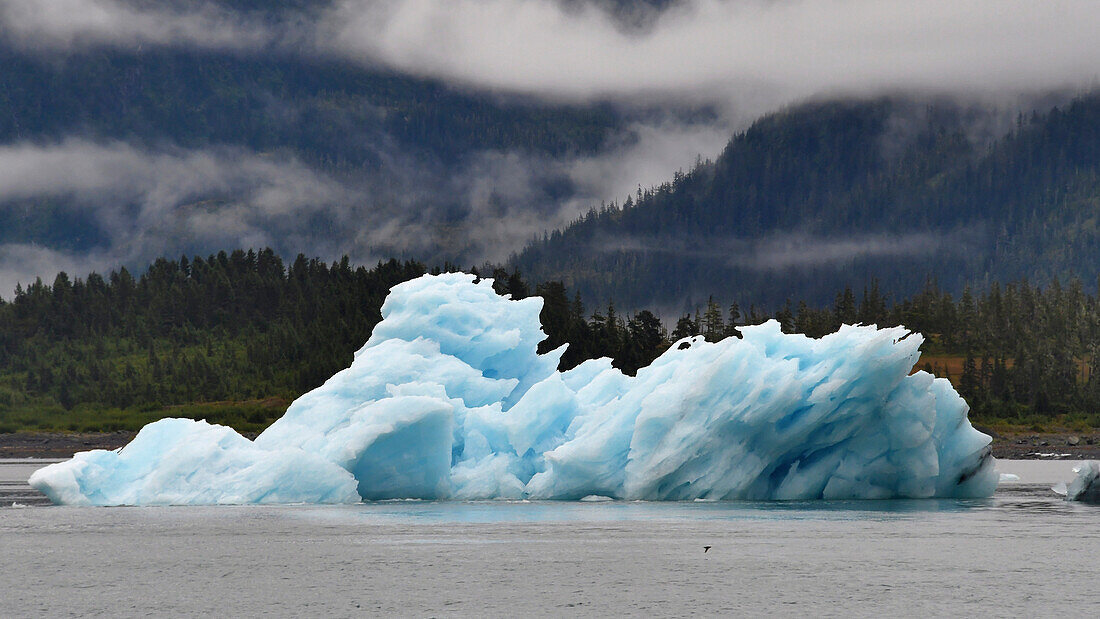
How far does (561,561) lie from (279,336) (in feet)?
441

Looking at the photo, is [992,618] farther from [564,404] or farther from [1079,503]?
[1079,503]

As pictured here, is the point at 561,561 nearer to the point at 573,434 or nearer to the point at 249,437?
the point at 573,434

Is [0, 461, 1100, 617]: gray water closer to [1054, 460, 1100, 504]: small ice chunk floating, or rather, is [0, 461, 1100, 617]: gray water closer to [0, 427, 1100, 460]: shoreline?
[1054, 460, 1100, 504]: small ice chunk floating

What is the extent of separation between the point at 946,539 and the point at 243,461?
1989 centimetres

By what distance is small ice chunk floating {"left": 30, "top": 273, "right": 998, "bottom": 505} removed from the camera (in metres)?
33.2

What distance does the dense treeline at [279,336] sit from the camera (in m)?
134

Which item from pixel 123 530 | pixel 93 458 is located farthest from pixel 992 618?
pixel 93 458

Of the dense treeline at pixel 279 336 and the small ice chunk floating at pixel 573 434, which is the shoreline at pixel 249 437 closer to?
the dense treeline at pixel 279 336

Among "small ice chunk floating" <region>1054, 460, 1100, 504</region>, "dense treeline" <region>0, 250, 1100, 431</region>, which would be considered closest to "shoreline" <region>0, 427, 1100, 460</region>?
"dense treeline" <region>0, 250, 1100, 431</region>

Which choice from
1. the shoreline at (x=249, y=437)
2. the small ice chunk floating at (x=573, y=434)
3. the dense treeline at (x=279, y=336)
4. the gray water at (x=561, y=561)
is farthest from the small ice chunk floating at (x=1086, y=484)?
the dense treeline at (x=279, y=336)

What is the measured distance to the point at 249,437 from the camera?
112 meters

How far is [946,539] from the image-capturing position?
2850 cm

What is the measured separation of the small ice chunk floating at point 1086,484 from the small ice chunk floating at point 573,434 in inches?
112

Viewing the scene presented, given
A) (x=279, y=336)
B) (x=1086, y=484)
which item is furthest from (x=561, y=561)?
(x=279, y=336)
